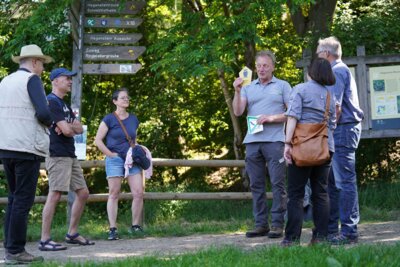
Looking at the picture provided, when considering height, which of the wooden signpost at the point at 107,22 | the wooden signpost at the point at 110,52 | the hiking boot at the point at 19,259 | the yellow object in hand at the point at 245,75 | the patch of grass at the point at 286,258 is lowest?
the hiking boot at the point at 19,259

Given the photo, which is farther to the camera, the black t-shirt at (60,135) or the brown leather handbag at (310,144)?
the black t-shirt at (60,135)

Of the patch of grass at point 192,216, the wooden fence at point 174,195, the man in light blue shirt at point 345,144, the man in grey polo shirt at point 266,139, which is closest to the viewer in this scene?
the man in light blue shirt at point 345,144

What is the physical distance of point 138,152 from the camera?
8.45m

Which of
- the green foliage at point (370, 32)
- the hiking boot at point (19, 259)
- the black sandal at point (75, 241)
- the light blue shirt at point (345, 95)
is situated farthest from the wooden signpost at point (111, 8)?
the hiking boot at point (19, 259)

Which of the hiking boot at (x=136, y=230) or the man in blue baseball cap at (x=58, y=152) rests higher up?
the man in blue baseball cap at (x=58, y=152)

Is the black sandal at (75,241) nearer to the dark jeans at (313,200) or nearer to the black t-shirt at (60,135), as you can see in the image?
the black t-shirt at (60,135)

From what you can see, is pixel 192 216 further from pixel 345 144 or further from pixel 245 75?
pixel 345 144

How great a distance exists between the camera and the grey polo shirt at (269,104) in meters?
7.74

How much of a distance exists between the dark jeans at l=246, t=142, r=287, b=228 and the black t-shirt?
6.62ft

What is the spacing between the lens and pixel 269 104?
778cm

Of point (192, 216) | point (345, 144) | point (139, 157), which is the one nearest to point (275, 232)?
point (345, 144)

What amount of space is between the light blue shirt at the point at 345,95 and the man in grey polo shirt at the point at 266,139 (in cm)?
85

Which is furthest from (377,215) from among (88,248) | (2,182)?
(2,182)

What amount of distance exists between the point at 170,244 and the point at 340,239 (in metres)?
1.93
